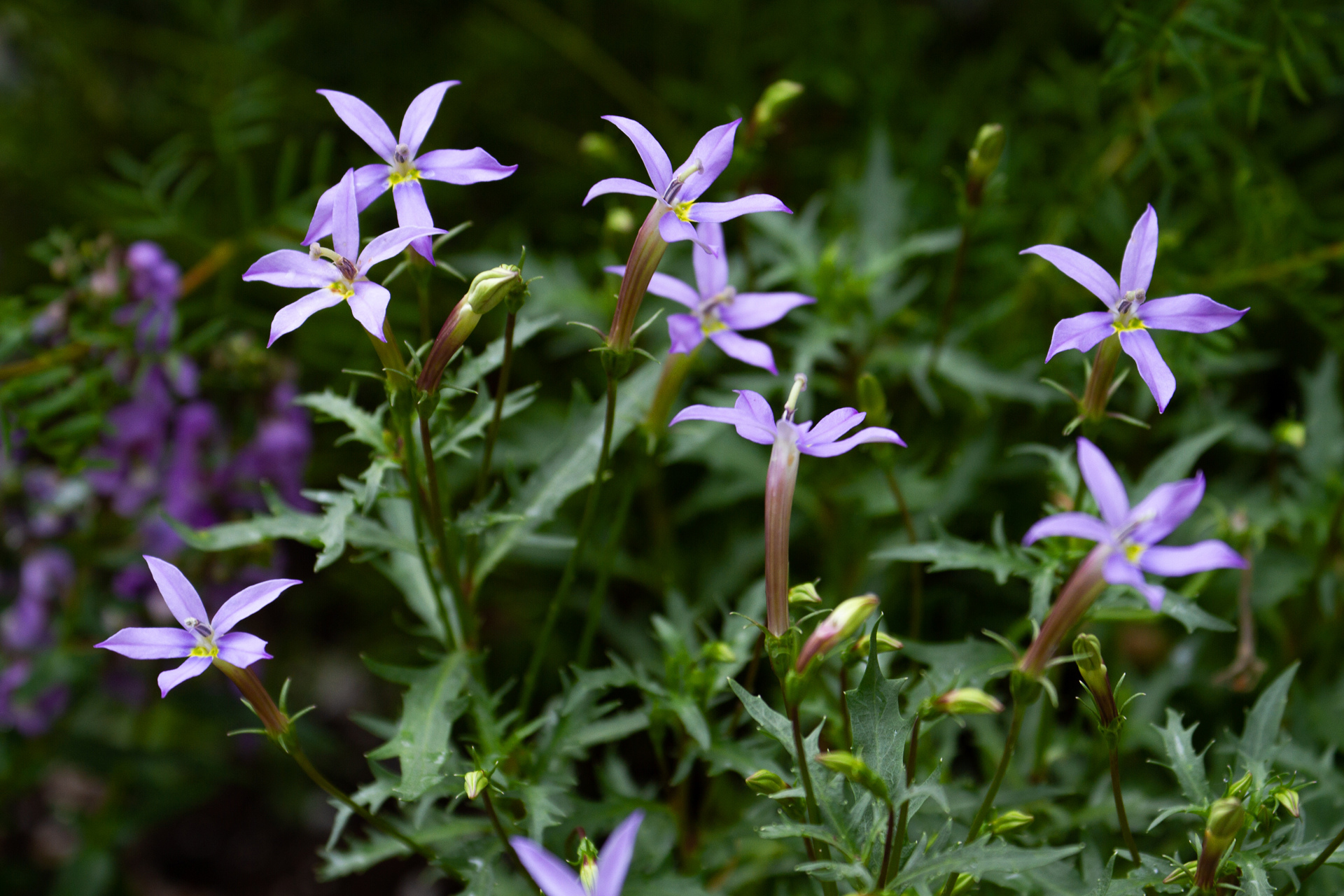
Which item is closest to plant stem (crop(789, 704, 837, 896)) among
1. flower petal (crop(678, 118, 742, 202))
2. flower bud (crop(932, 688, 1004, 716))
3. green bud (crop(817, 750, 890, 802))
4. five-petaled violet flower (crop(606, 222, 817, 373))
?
green bud (crop(817, 750, 890, 802))

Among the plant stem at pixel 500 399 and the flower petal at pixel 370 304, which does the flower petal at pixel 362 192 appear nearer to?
the flower petal at pixel 370 304

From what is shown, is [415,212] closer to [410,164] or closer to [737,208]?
[410,164]

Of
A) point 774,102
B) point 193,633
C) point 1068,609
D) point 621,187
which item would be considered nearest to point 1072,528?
point 1068,609

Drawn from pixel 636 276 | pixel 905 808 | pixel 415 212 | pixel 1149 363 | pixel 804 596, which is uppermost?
pixel 415 212

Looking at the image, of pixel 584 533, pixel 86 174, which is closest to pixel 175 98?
pixel 86 174

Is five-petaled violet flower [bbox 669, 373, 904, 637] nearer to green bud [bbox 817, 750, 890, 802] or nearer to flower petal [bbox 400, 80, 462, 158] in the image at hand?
green bud [bbox 817, 750, 890, 802]

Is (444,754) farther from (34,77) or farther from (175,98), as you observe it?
(34,77)
